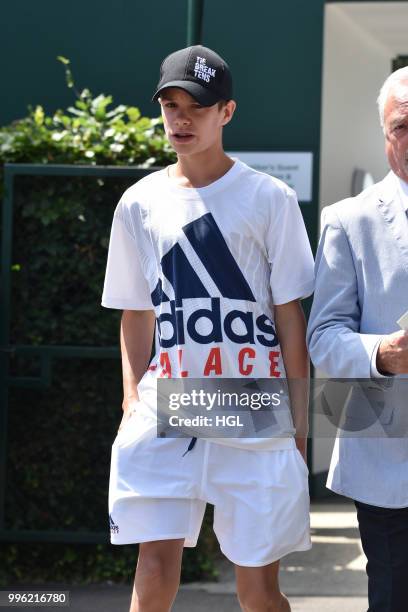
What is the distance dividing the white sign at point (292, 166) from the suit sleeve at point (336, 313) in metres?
4.33

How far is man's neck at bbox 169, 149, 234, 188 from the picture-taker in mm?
3648

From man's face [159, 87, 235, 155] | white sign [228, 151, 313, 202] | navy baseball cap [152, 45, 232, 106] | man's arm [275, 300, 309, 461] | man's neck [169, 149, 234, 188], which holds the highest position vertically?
white sign [228, 151, 313, 202]

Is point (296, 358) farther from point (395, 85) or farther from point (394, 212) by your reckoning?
point (395, 85)

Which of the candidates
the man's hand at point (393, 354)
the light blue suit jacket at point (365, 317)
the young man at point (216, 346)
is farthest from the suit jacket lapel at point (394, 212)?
the young man at point (216, 346)

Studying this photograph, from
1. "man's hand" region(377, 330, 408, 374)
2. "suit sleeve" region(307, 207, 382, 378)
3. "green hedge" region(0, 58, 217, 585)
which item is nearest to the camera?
"man's hand" region(377, 330, 408, 374)

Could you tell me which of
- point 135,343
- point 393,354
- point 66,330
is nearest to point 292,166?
point 66,330

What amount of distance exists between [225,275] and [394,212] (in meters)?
0.55

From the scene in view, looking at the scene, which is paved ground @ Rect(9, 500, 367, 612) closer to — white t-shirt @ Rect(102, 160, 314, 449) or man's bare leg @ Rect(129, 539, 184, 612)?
man's bare leg @ Rect(129, 539, 184, 612)

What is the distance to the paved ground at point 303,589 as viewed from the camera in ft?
17.7

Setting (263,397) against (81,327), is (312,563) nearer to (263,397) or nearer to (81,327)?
(81,327)

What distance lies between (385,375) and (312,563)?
3338mm

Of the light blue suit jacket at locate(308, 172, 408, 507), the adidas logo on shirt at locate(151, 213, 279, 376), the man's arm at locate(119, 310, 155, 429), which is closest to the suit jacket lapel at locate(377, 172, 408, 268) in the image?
the light blue suit jacket at locate(308, 172, 408, 507)

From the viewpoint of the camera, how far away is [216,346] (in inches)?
138

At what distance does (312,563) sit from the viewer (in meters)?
6.26
